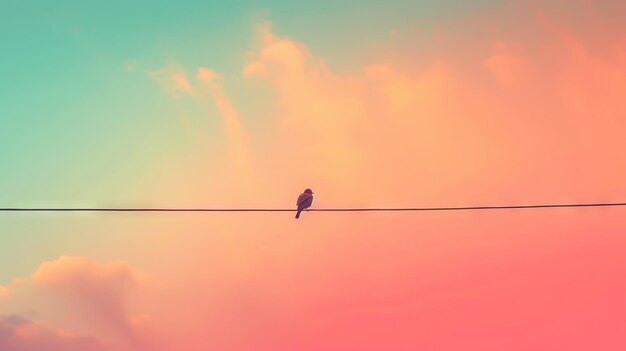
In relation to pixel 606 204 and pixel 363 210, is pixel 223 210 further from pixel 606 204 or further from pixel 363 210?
pixel 606 204

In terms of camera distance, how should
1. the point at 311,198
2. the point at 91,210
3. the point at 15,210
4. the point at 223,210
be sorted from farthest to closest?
the point at 311,198, the point at 223,210, the point at 91,210, the point at 15,210

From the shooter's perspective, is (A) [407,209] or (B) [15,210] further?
(A) [407,209]

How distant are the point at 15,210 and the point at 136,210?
10.8ft

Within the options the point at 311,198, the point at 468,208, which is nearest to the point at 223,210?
the point at 468,208

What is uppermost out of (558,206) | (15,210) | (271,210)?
(558,206)

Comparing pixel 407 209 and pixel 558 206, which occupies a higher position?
pixel 558 206

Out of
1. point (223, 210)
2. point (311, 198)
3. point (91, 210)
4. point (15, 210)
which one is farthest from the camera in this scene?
point (311, 198)

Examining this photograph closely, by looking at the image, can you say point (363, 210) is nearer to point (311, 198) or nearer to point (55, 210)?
point (55, 210)

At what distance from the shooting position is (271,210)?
18359mm

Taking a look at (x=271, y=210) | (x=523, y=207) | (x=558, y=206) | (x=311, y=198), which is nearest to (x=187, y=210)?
(x=271, y=210)

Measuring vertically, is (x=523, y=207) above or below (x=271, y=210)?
above

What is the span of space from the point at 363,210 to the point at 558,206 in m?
5.31

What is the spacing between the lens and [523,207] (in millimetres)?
17172

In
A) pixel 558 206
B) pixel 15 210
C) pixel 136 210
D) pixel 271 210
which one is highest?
→ pixel 558 206
